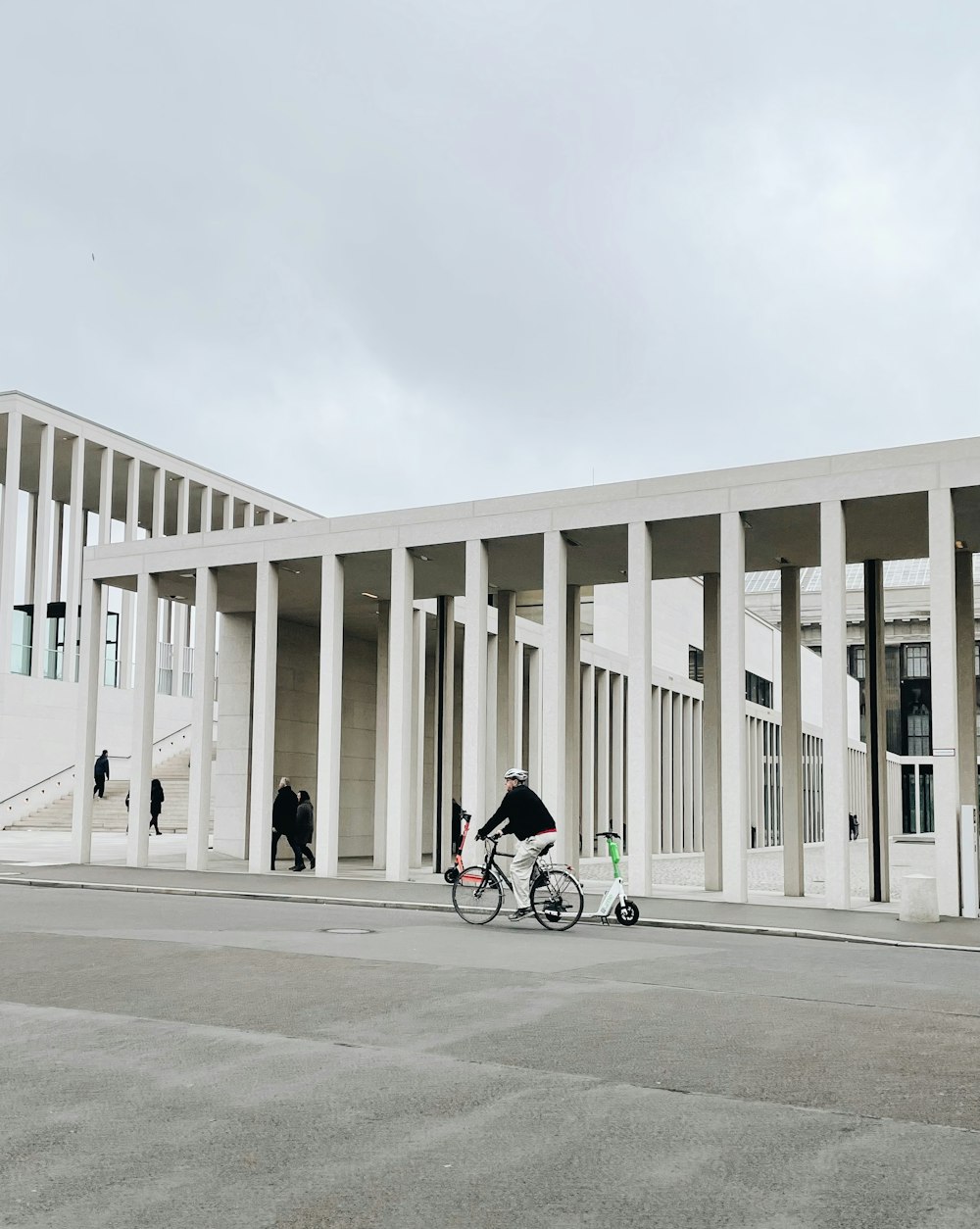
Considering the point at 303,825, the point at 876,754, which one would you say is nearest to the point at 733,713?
the point at 876,754

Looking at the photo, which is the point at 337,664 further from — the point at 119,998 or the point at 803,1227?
the point at 803,1227

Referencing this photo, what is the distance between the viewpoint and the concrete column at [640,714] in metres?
19.9

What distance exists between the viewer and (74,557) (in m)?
53.2

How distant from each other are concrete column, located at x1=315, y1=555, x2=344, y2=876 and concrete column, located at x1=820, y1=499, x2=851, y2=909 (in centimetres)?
875

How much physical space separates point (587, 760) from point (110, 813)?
15526mm

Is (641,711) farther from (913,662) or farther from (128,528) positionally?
(913,662)

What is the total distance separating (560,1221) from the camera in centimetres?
472

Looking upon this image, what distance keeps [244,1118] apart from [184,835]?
35009 mm

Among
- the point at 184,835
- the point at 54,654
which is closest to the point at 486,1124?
the point at 184,835

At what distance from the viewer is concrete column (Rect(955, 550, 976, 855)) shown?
65.0ft

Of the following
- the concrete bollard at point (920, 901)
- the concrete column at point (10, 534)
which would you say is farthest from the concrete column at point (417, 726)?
the concrete column at point (10, 534)

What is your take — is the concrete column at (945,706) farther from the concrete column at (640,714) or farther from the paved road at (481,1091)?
the paved road at (481,1091)

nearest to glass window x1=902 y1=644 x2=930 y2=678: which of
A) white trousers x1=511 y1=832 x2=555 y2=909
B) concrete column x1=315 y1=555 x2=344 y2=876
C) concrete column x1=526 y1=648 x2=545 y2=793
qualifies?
concrete column x1=526 y1=648 x2=545 y2=793

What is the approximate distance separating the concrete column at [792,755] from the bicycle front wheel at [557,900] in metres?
7.90
